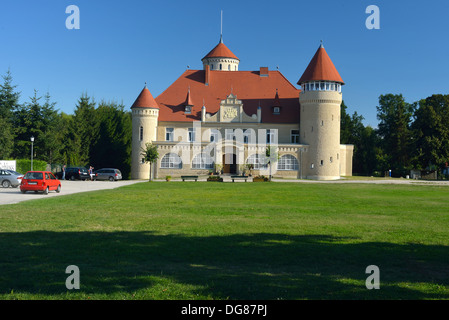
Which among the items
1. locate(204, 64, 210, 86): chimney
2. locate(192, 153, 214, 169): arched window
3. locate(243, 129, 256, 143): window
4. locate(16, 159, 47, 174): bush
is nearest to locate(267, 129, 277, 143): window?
locate(243, 129, 256, 143): window

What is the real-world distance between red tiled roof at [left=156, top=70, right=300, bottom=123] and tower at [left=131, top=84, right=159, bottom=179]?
204 centimetres

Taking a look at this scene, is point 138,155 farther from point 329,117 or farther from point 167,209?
point 167,209

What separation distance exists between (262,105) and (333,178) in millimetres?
13173

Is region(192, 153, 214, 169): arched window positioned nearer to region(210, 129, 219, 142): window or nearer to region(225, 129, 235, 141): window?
region(210, 129, 219, 142): window

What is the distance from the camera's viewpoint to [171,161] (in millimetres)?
56719

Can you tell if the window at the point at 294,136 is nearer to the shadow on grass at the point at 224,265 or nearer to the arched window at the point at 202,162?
the arched window at the point at 202,162

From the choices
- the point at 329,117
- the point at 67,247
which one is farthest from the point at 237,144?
the point at 67,247

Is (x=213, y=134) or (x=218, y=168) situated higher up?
(x=213, y=134)

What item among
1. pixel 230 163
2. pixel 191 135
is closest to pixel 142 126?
pixel 191 135

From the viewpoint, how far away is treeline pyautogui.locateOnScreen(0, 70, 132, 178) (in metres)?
57.6

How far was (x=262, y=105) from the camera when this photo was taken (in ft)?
199

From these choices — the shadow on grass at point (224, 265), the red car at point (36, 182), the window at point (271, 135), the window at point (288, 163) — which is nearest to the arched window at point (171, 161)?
the window at point (271, 135)

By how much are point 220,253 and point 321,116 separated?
47381 millimetres

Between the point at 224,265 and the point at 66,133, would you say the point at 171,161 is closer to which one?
the point at 66,133
